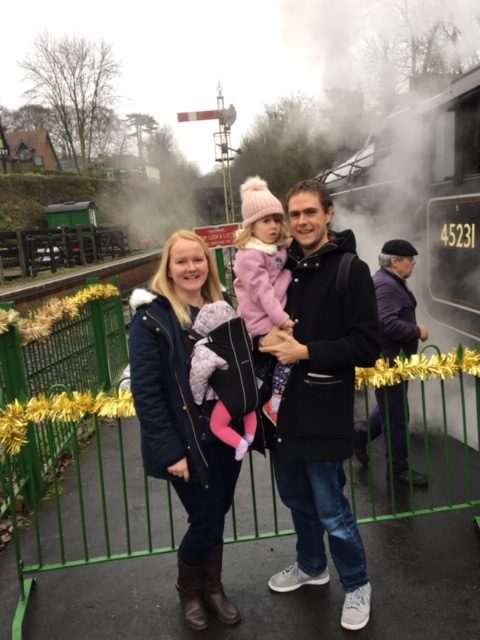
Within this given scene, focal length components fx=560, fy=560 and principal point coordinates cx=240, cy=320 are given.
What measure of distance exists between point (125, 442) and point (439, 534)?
2697 millimetres

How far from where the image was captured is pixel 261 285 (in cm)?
204

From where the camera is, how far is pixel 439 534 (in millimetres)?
2932

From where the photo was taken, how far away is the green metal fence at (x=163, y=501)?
2.71m

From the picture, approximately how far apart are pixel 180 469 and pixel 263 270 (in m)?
0.79

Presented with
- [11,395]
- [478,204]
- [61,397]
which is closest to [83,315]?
[11,395]

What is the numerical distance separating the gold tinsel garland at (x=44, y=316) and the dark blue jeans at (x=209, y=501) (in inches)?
65.9

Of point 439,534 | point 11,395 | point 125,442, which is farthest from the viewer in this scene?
point 125,442

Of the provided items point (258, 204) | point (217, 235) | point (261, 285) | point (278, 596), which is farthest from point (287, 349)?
point (217, 235)

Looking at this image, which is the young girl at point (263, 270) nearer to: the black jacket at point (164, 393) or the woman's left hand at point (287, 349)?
the woman's left hand at point (287, 349)

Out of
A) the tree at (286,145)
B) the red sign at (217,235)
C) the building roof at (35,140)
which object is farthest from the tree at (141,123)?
the red sign at (217,235)

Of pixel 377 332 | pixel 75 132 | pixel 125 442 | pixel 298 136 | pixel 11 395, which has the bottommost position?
pixel 125 442

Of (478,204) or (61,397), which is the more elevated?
(478,204)

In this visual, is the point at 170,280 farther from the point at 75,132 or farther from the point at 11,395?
the point at 75,132

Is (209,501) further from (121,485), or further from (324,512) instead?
(121,485)
